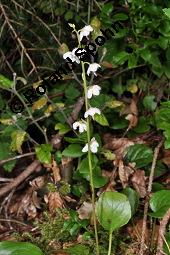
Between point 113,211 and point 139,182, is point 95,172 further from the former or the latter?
point 113,211

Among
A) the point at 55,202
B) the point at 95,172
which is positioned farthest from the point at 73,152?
the point at 55,202

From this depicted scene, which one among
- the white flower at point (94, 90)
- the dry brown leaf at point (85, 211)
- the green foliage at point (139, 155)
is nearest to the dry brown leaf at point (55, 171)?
the dry brown leaf at point (85, 211)

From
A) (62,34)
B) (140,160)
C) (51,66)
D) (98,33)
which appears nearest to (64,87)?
(51,66)

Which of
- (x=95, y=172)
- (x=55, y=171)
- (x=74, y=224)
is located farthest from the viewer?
(x=55, y=171)

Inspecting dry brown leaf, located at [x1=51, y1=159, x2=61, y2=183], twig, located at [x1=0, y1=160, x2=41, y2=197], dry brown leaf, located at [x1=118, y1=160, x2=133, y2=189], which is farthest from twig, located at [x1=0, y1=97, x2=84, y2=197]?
dry brown leaf, located at [x1=118, y1=160, x2=133, y2=189]

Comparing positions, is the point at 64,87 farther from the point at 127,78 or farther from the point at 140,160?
the point at 140,160
